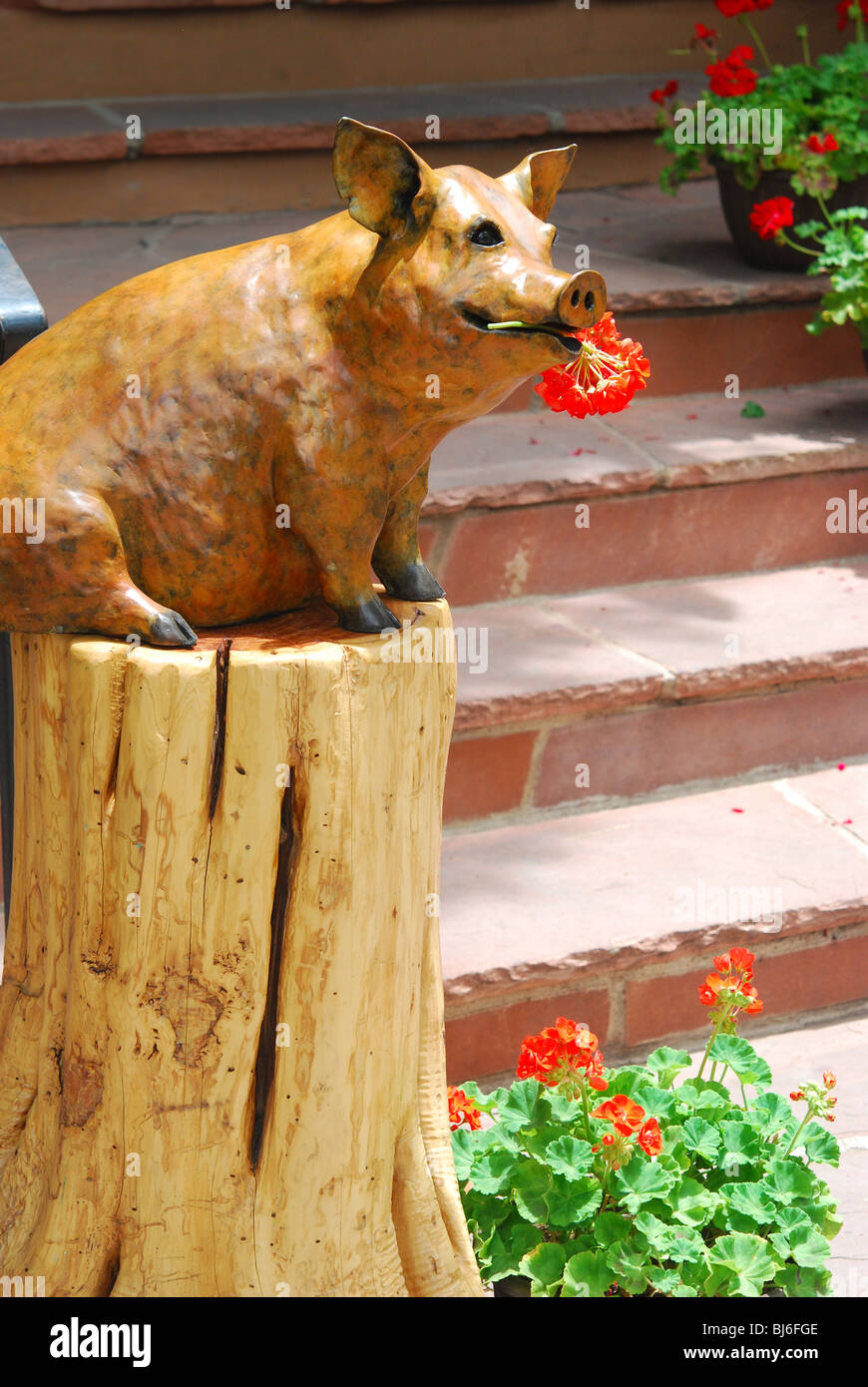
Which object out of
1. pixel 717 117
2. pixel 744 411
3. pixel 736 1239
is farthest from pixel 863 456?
pixel 736 1239

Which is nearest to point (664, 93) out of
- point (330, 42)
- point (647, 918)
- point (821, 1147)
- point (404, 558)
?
point (330, 42)

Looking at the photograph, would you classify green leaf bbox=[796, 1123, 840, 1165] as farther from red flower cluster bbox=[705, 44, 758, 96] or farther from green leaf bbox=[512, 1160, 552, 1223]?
red flower cluster bbox=[705, 44, 758, 96]

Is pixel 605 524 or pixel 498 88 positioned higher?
pixel 498 88

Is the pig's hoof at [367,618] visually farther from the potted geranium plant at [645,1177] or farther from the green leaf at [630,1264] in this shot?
the green leaf at [630,1264]

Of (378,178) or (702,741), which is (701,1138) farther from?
(378,178)

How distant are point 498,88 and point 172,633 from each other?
13.5 ft

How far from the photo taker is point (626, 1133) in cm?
224

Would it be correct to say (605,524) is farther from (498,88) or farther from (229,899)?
(498,88)

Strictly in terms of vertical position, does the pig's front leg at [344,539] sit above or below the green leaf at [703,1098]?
above

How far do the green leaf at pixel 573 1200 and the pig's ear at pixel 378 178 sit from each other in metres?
1.42

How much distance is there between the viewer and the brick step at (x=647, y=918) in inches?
114

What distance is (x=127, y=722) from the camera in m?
1.85

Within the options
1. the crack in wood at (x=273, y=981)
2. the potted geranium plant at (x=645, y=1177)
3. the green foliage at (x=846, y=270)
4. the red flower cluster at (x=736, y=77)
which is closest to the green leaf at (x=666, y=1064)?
the potted geranium plant at (x=645, y=1177)

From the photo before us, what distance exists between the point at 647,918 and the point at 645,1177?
0.73 m
